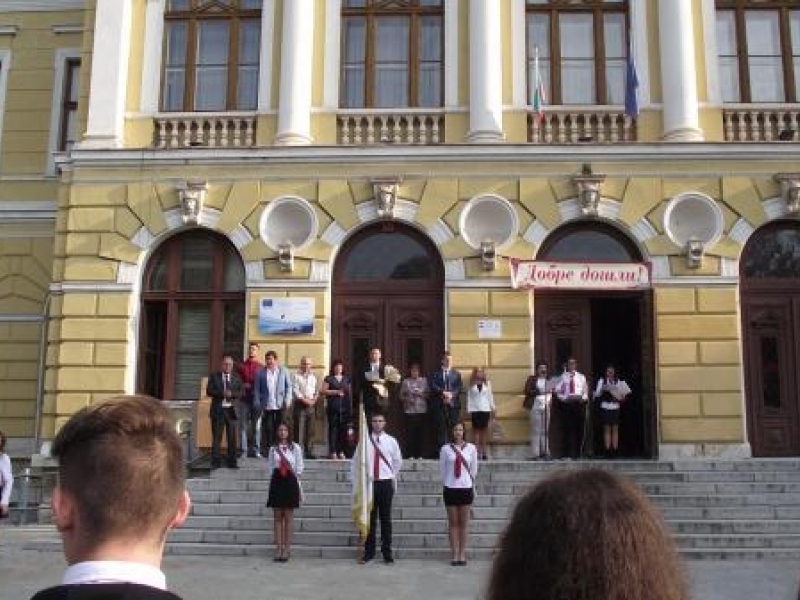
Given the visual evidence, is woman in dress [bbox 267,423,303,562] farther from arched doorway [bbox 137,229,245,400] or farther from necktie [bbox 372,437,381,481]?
arched doorway [bbox 137,229,245,400]

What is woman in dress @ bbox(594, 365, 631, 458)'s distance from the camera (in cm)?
1747

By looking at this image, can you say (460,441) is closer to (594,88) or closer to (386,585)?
(386,585)

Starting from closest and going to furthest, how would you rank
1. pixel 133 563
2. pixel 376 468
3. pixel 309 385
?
pixel 133 563 < pixel 376 468 < pixel 309 385

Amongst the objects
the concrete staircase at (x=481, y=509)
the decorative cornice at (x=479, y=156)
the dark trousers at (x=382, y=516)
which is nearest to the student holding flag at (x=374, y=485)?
the dark trousers at (x=382, y=516)

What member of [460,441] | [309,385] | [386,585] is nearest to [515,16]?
[309,385]

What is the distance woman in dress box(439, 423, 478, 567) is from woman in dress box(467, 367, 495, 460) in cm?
417

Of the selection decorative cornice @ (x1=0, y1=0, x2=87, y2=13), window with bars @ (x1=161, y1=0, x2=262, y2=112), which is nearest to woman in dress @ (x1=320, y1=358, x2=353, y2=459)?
window with bars @ (x1=161, y1=0, x2=262, y2=112)

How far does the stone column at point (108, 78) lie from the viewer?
1919 centimetres

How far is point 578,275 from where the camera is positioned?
18.3m

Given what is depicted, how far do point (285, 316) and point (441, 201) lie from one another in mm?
3736

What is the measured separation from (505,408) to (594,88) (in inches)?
265

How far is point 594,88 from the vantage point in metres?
19.2

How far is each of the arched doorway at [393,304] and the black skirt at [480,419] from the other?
175 cm

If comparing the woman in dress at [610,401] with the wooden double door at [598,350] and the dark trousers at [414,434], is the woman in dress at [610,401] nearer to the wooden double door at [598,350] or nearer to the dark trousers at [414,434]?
the wooden double door at [598,350]
